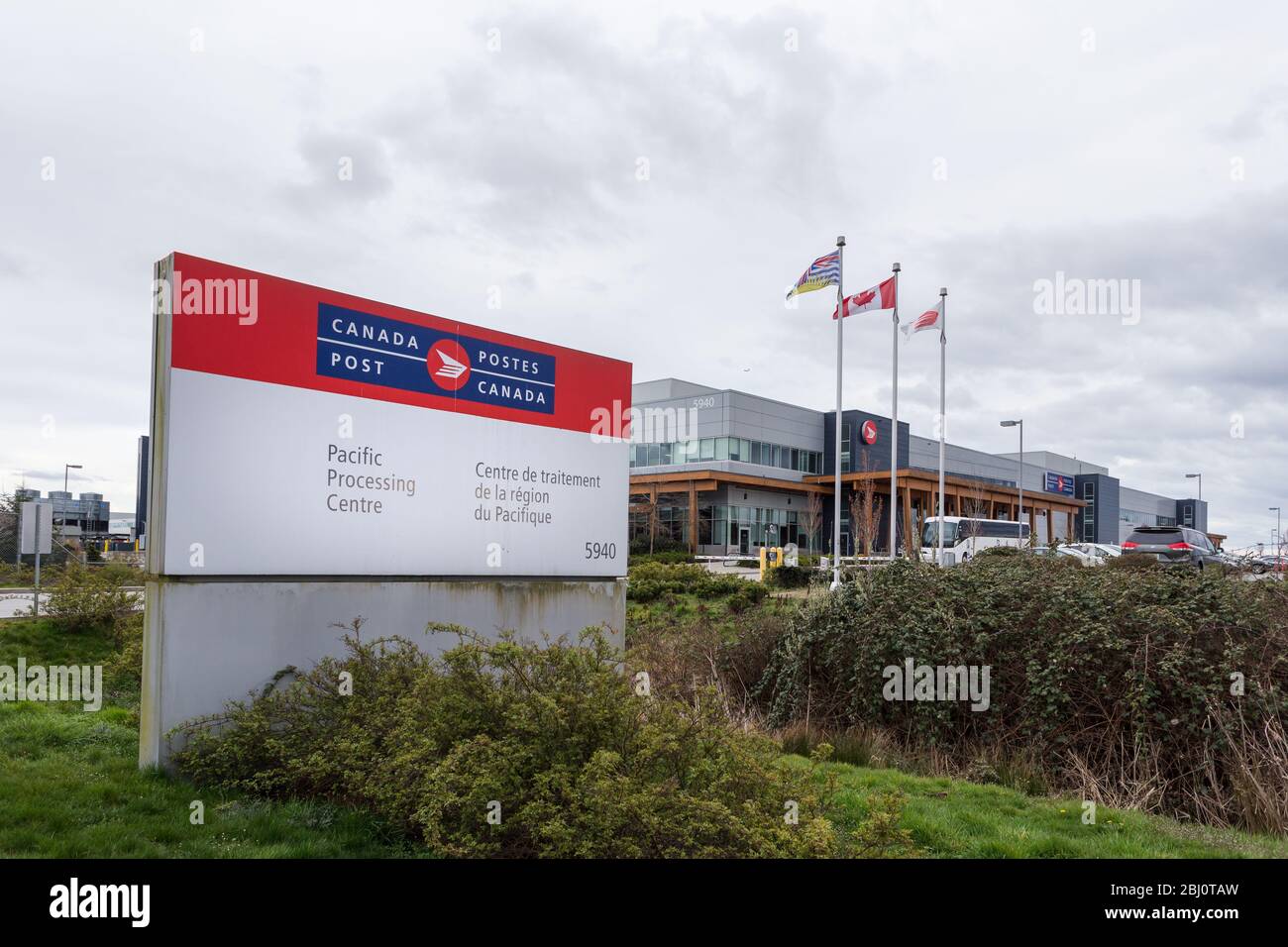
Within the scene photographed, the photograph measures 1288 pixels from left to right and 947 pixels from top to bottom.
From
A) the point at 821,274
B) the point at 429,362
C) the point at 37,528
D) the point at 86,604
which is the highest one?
the point at 821,274

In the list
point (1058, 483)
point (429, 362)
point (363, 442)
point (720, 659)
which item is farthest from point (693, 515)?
point (1058, 483)

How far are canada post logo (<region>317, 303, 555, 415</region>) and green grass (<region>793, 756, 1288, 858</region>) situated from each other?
4416mm

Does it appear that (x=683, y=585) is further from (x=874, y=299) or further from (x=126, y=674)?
(x=126, y=674)

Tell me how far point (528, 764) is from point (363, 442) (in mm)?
3637

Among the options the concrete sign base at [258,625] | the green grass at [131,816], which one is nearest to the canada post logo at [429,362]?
the concrete sign base at [258,625]

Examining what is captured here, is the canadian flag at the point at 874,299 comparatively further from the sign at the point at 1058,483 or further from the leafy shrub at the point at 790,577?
the sign at the point at 1058,483

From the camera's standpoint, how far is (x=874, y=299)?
24.3 m

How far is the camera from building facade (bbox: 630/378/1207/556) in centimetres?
5244

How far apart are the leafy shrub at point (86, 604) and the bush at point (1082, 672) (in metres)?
11.6

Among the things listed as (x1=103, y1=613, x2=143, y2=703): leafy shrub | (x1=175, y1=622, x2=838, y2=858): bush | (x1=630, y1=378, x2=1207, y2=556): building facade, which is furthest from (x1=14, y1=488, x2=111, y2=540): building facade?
(x1=175, y1=622, x2=838, y2=858): bush

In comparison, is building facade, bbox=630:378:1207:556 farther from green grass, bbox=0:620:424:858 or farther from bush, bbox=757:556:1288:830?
green grass, bbox=0:620:424:858
